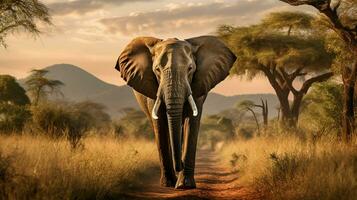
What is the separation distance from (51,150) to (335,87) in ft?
55.7

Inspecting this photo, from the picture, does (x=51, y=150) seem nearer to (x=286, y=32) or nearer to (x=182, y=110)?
(x=182, y=110)

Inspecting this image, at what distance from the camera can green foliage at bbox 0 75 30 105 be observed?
108ft

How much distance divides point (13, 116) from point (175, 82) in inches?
613

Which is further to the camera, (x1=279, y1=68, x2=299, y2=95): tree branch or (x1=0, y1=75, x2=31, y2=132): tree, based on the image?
(x1=279, y1=68, x2=299, y2=95): tree branch

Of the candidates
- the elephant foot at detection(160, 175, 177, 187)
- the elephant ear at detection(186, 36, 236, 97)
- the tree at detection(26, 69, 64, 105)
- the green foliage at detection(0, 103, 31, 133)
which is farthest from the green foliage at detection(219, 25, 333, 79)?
the elephant foot at detection(160, 175, 177, 187)

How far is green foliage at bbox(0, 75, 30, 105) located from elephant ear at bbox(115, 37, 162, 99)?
22.8 m

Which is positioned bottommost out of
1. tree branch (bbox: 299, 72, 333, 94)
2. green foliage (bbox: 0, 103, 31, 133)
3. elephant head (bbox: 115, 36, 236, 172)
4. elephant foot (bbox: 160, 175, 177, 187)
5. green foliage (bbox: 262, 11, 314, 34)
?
green foliage (bbox: 0, 103, 31, 133)

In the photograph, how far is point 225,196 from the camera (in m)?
10.3

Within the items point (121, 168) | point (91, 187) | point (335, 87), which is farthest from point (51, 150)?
point (335, 87)

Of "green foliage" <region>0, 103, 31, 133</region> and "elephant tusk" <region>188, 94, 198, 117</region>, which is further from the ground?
"elephant tusk" <region>188, 94, 198, 117</region>

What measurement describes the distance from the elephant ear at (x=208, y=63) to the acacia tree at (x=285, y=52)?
16.2 metres

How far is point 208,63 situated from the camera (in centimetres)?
1075

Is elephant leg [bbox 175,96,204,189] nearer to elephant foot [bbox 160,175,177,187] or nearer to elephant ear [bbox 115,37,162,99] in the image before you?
elephant foot [bbox 160,175,177,187]

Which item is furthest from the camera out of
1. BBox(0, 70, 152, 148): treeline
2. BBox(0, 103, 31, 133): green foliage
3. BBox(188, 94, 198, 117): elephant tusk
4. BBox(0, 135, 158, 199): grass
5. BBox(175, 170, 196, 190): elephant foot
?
BBox(0, 103, 31, 133): green foliage
